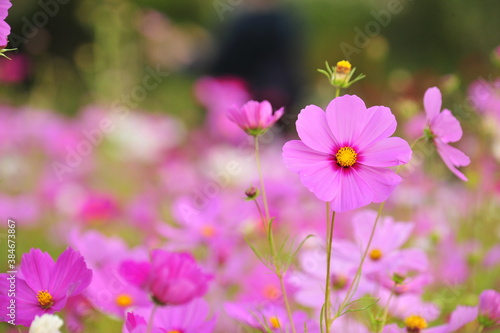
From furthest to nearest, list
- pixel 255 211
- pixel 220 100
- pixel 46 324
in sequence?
pixel 220 100 < pixel 255 211 < pixel 46 324

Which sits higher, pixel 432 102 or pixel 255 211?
pixel 432 102

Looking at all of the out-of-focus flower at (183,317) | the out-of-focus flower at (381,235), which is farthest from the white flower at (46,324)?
the out-of-focus flower at (381,235)

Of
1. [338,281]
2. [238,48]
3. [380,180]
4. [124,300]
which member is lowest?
[124,300]

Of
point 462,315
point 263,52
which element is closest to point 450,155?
point 462,315

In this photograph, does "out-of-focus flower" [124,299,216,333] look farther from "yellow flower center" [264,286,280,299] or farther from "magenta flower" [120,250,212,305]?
"yellow flower center" [264,286,280,299]

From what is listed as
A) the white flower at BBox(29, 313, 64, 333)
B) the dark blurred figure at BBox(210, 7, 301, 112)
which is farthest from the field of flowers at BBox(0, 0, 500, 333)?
the dark blurred figure at BBox(210, 7, 301, 112)

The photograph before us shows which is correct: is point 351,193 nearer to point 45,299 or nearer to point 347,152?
point 347,152
